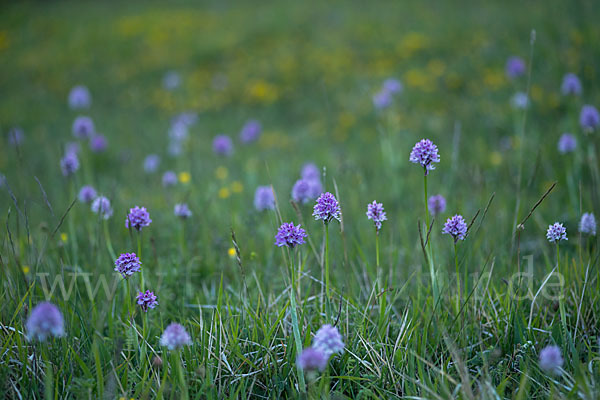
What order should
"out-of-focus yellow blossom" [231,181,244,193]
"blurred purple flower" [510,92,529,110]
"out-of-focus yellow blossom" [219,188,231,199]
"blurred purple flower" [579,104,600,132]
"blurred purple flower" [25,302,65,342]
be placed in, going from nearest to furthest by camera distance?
"blurred purple flower" [25,302,65,342] → "blurred purple flower" [579,104,600,132] → "out-of-focus yellow blossom" [219,188,231,199] → "out-of-focus yellow blossom" [231,181,244,193] → "blurred purple flower" [510,92,529,110]

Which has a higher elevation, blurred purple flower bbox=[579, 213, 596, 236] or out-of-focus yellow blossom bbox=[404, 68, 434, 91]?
out-of-focus yellow blossom bbox=[404, 68, 434, 91]

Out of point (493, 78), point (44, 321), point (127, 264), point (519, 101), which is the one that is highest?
point (493, 78)

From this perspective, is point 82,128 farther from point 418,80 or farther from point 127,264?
point 418,80

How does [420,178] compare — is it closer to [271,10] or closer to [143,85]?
[143,85]

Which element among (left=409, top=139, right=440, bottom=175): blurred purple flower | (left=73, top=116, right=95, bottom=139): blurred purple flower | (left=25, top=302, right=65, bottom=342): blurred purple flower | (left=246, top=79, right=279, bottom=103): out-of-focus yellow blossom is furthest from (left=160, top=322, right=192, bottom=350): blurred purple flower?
(left=246, top=79, right=279, bottom=103): out-of-focus yellow blossom

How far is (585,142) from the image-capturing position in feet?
12.2

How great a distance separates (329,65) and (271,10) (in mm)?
4420

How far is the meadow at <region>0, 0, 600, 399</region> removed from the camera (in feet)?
5.55

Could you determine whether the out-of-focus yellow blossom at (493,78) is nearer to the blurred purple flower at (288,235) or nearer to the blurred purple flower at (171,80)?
the blurred purple flower at (288,235)

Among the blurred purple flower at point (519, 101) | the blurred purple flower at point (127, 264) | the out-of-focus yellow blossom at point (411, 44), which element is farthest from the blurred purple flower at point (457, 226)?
the out-of-focus yellow blossom at point (411, 44)

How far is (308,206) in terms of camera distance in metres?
3.23

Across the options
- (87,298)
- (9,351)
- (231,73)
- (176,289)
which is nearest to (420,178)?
(176,289)

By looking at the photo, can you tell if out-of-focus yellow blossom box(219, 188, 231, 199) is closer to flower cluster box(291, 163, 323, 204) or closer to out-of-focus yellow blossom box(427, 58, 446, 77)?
flower cluster box(291, 163, 323, 204)

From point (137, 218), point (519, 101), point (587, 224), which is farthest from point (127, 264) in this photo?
point (519, 101)
